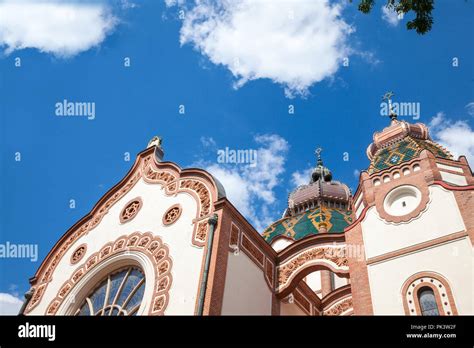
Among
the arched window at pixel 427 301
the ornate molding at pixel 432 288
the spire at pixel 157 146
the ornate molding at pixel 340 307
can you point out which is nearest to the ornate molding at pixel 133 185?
the spire at pixel 157 146

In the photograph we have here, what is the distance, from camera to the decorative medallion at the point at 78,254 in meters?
15.6

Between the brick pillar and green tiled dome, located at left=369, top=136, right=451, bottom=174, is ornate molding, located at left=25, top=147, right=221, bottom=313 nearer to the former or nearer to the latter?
green tiled dome, located at left=369, top=136, right=451, bottom=174

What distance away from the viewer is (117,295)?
44.3ft

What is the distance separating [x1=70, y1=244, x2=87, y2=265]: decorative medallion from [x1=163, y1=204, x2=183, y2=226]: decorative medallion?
3546mm

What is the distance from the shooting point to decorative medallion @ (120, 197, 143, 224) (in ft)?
50.1

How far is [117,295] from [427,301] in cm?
815

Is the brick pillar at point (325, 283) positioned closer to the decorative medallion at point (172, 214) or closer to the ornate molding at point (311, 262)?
the ornate molding at point (311, 262)

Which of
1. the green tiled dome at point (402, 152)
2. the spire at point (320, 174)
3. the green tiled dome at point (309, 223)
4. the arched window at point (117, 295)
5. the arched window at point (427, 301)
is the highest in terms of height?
the spire at point (320, 174)

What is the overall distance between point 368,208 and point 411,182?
4.44ft

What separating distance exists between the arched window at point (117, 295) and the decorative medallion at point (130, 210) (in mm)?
1797

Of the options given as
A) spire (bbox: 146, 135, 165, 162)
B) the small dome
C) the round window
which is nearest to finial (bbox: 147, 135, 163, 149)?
spire (bbox: 146, 135, 165, 162)

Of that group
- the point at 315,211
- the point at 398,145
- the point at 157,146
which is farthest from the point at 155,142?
the point at 315,211

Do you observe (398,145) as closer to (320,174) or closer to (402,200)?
(402,200)
